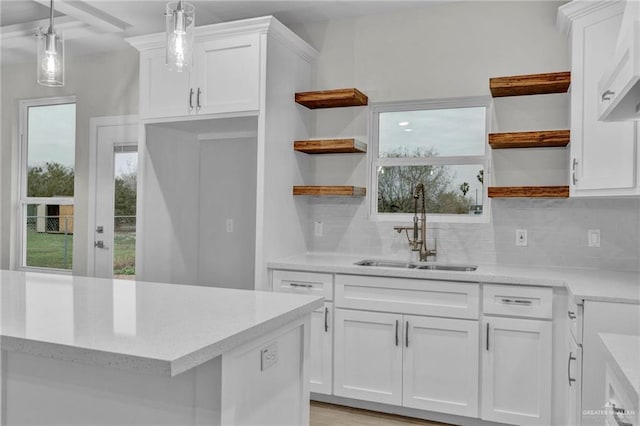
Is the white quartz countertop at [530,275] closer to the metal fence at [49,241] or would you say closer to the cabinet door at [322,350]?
the cabinet door at [322,350]

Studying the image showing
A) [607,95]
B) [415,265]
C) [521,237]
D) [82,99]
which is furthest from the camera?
[82,99]

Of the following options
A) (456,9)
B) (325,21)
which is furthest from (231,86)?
(456,9)

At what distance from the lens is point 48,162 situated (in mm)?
5055

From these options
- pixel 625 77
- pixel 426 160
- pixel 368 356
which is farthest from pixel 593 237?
pixel 625 77

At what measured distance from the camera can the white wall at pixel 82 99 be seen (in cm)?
468

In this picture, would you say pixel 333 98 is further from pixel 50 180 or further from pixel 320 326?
pixel 50 180

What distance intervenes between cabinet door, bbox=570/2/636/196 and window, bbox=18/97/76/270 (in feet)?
14.3

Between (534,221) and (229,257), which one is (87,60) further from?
(534,221)

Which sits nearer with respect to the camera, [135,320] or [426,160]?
[135,320]

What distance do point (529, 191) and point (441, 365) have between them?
3.88 ft

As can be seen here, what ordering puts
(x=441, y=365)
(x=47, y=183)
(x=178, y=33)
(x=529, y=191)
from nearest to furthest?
1. (x=178, y=33)
2. (x=441, y=365)
3. (x=529, y=191)
4. (x=47, y=183)

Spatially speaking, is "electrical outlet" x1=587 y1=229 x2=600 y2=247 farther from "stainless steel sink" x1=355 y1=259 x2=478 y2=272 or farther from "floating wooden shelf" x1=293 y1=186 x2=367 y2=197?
"floating wooden shelf" x1=293 y1=186 x2=367 y2=197

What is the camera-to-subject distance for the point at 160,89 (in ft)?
12.0

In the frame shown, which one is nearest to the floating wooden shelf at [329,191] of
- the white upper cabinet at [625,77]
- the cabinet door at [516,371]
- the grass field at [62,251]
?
the cabinet door at [516,371]
